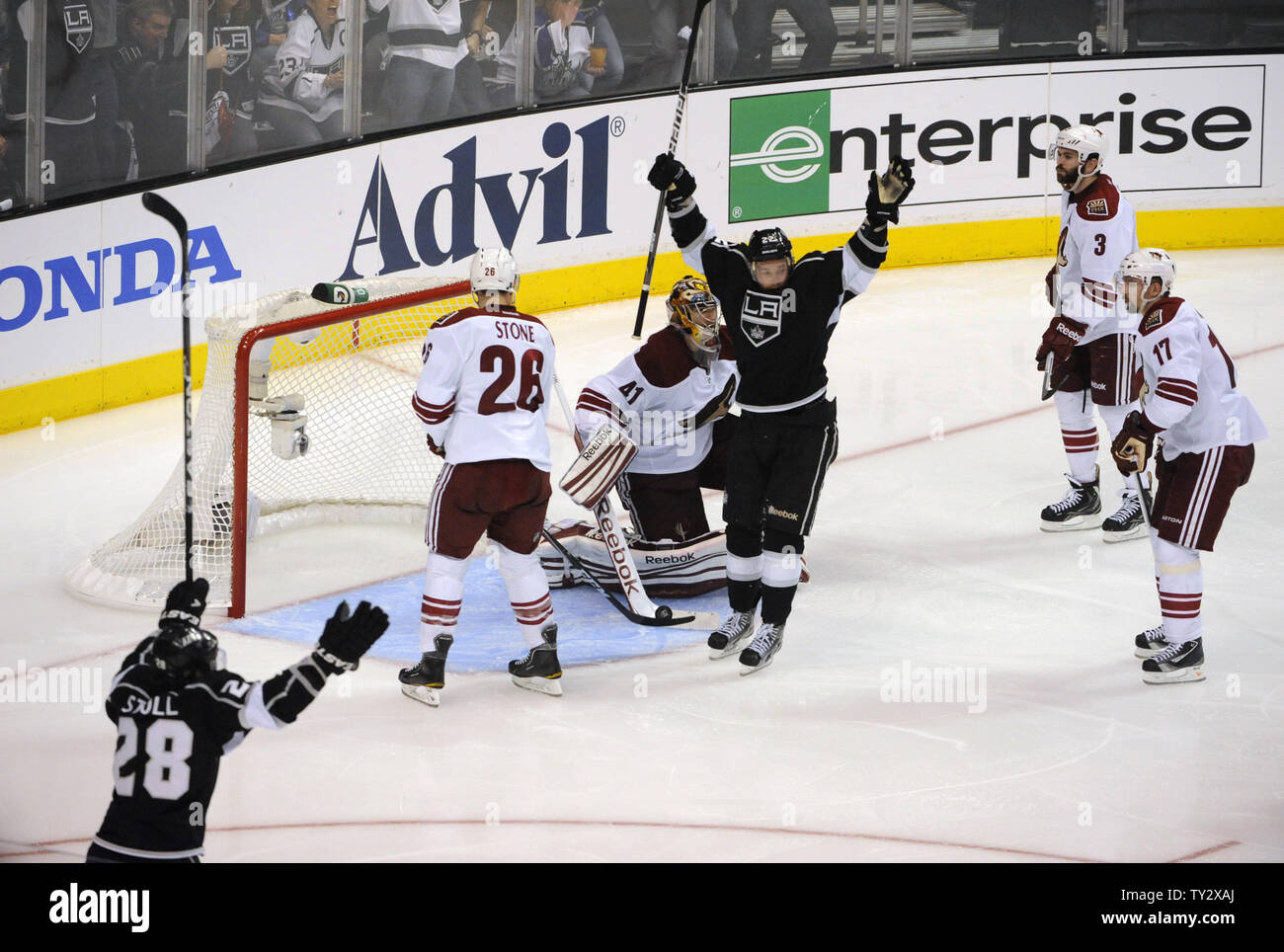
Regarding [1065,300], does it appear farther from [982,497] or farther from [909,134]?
[909,134]

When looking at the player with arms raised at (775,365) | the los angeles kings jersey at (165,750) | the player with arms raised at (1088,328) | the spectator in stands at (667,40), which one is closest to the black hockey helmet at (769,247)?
the player with arms raised at (775,365)

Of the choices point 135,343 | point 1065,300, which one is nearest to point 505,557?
point 1065,300

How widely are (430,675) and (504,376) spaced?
85 centimetres

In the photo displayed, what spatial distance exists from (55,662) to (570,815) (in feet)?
6.14

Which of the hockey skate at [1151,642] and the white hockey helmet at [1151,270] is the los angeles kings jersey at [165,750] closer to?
the white hockey helmet at [1151,270]

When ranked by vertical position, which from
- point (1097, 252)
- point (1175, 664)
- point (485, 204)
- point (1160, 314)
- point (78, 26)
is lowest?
point (1175, 664)

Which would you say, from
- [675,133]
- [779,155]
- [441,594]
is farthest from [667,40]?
[441,594]

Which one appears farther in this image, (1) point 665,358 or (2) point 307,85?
(2) point 307,85

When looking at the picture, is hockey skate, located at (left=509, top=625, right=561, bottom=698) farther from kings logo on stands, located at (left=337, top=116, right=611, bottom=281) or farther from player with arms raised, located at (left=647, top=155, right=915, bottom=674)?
kings logo on stands, located at (left=337, top=116, right=611, bottom=281)

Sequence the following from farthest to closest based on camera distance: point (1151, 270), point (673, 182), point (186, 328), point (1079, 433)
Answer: point (1079, 433) → point (673, 182) → point (1151, 270) → point (186, 328)

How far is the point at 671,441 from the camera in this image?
6.17m

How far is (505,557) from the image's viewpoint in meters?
5.25

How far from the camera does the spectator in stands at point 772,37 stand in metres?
9.93
